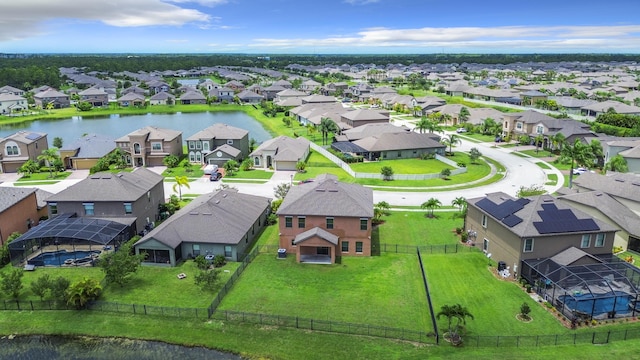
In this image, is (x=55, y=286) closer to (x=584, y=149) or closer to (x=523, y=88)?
(x=584, y=149)

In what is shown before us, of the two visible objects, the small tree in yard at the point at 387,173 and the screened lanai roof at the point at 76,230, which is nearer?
the screened lanai roof at the point at 76,230

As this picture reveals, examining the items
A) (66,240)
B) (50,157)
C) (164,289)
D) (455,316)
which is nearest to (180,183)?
(66,240)

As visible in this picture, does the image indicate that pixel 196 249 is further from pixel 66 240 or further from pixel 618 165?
pixel 618 165

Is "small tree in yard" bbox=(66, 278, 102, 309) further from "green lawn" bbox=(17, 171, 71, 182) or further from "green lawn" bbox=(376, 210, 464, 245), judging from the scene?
"green lawn" bbox=(17, 171, 71, 182)

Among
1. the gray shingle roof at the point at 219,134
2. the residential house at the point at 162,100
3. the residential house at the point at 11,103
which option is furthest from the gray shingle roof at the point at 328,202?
the residential house at the point at 11,103

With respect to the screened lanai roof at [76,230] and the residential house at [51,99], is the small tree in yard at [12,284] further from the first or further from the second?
the residential house at [51,99]

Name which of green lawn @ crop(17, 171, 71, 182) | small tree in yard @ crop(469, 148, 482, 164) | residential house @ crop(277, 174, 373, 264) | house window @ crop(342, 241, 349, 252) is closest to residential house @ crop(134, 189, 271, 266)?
residential house @ crop(277, 174, 373, 264)
